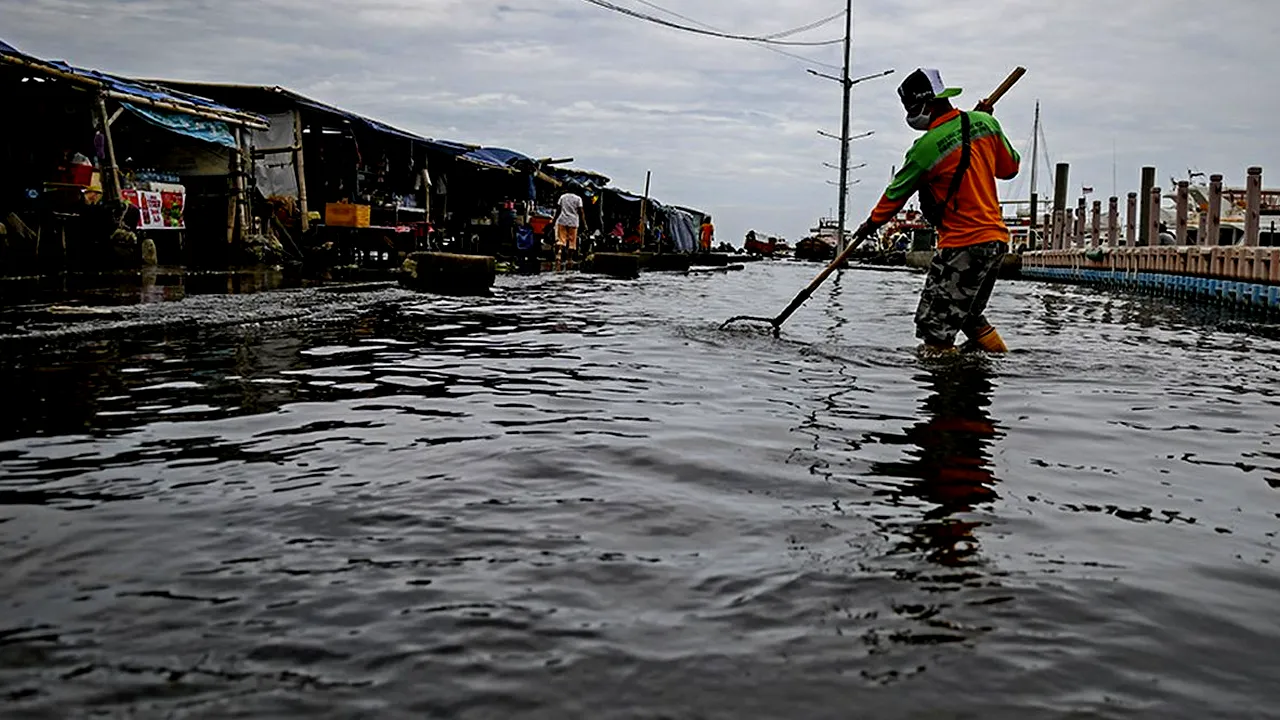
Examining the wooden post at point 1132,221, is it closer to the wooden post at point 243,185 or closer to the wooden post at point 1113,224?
the wooden post at point 1113,224

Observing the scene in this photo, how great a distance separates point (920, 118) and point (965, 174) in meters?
0.52

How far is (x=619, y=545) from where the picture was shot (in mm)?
2570

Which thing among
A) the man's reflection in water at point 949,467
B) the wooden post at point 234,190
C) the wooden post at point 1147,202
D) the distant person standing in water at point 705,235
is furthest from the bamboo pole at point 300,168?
the distant person standing in water at point 705,235

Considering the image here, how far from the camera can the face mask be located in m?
7.00

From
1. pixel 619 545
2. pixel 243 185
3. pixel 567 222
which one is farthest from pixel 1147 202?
pixel 619 545

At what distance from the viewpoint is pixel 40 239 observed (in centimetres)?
1357

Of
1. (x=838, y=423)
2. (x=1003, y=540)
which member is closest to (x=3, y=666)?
(x=1003, y=540)

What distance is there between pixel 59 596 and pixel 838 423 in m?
3.18

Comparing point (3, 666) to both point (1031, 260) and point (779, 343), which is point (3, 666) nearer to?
point (779, 343)

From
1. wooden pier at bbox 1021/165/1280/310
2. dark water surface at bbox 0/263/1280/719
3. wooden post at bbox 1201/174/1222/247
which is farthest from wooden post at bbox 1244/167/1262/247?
dark water surface at bbox 0/263/1280/719

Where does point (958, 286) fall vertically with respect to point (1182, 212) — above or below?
below

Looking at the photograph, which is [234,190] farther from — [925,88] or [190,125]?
[925,88]

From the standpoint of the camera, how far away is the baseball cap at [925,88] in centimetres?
688

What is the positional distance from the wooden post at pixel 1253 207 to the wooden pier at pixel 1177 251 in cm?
2
